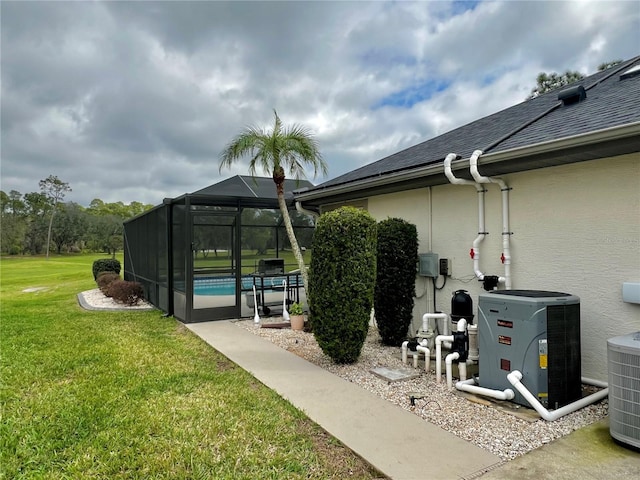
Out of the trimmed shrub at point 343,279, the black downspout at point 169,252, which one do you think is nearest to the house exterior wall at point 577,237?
the trimmed shrub at point 343,279

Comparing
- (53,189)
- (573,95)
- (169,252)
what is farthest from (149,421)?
(53,189)

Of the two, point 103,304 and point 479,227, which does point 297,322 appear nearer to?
point 479,227

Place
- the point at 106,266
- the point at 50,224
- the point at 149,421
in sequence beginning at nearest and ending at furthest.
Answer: the point at 149,421 → the point at 106,266 → the point at 50,224

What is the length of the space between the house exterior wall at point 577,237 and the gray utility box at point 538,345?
0.57m

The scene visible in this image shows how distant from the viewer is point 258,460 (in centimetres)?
270

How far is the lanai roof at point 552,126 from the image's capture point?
3787 millimetres

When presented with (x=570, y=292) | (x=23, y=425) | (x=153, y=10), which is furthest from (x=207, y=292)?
(x=570, y=292)

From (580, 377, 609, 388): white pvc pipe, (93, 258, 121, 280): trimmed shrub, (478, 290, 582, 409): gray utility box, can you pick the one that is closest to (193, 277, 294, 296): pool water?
(478, 290, 582, 409): gray utility box

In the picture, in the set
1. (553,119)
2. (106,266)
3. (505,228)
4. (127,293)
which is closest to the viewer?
(505,228)

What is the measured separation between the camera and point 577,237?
4.12 metres

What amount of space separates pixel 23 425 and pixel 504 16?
9815mm

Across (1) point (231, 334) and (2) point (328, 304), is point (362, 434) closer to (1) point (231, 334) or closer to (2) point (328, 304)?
(2) point (328, 304)

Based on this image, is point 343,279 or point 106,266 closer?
point 343,279

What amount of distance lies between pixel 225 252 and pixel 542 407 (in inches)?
254
